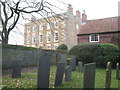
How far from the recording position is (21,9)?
47.8 ft

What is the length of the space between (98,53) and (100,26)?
34.1ft

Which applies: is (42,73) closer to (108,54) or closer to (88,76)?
(88,76)

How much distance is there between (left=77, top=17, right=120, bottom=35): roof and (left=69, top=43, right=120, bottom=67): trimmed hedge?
26.4ft

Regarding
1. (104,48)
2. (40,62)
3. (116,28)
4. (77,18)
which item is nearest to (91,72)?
(40,62)

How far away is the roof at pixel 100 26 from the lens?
23.4 m

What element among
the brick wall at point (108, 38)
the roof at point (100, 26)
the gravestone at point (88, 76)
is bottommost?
the gravestone at point (88, 76)

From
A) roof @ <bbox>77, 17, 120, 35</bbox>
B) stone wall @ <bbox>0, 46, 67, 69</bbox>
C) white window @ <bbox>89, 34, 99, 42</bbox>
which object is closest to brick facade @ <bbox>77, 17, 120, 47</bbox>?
roof @ <bbox>77, 17, 120, 35</bbox>

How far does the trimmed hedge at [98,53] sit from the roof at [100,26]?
26.4 feet

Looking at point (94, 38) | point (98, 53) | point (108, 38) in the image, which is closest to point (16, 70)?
point (98, 53)

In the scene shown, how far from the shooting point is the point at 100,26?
25.0 meters

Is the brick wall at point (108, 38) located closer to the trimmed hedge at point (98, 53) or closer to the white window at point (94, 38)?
the white window at point (94, 38)

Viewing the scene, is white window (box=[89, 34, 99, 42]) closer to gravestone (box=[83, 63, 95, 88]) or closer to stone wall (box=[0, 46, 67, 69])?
stone wall (box=[0, 46, 67, 69])

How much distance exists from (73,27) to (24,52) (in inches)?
929

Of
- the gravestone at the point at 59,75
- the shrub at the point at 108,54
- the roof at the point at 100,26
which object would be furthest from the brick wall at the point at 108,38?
the gravestone at the point at 59,75
